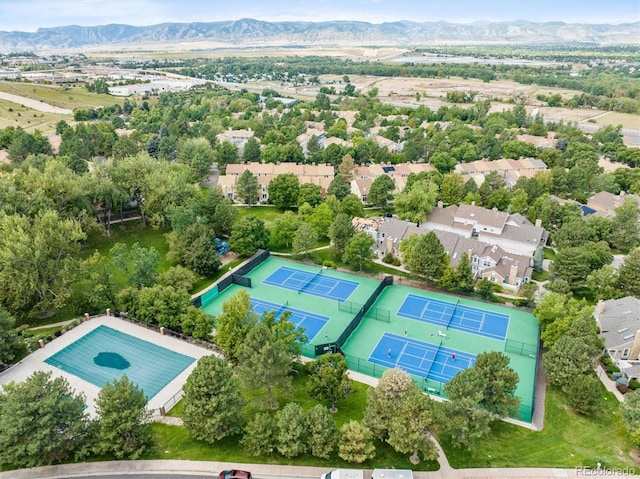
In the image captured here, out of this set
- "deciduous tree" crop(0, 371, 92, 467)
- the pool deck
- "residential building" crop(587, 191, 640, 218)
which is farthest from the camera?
"residential building" crop(587, 191, 640, 218)

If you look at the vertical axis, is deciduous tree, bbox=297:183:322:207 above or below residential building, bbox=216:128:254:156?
below

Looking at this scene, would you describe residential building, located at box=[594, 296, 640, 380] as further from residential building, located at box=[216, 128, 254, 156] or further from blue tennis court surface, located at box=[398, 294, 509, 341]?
residential building, located at box=[216, 128, 254, 156]

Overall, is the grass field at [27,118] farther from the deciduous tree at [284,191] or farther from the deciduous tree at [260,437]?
the deciduous tree at [260,437]

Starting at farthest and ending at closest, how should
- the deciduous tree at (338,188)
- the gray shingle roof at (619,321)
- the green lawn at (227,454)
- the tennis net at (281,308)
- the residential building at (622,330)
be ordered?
the deciduous tree at (338,188) → the tennis net at (281,308) → the gray shingle roof at (619,321) → the residential building at (622,330) → the green lawn at (227,454)

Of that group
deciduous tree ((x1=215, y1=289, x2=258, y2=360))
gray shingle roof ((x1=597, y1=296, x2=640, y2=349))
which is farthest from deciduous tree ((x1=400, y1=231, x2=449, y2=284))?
deciduous tree ((x1=215, y1=289, x2=258, y2=360))

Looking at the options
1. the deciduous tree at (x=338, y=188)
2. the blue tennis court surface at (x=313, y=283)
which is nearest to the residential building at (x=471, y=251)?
the blue tennis court surface at (x=313, y=283)

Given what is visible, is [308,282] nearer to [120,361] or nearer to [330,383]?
[330,383]
